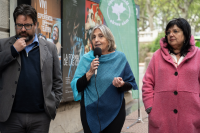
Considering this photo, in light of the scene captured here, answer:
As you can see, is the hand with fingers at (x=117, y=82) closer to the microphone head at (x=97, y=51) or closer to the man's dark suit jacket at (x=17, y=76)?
the microphone head at (x=97, y=51)

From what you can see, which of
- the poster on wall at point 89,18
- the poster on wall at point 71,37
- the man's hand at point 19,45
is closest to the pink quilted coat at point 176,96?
the man's hand at point 19,45

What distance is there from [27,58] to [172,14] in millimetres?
36746

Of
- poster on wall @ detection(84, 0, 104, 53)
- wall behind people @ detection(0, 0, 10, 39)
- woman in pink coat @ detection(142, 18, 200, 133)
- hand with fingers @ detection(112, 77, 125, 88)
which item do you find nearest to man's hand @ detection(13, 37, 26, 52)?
hand with fingers @ detection(112, 77, 125, 88)

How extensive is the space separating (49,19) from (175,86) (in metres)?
2.78

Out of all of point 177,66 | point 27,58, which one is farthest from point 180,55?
point 27,58

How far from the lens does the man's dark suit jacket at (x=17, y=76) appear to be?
8.16ft

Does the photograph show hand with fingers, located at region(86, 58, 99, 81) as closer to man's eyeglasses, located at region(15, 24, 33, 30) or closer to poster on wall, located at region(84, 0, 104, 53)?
man's eyeglasses, located at region(15, 24, 33, 30)

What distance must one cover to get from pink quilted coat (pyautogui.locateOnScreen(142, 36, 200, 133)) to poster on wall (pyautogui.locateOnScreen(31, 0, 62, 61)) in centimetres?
238

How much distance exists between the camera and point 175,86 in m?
2.78

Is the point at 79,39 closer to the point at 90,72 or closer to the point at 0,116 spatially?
the point at 90,72

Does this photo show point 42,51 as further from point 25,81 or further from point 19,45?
point 25,81

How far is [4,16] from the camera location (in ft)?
12.2

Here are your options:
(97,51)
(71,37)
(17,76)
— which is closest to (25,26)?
(17,76)

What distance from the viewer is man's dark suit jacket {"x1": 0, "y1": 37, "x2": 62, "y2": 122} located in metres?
2.49
